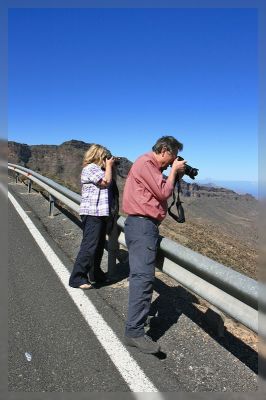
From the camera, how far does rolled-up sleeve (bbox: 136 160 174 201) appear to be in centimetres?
432

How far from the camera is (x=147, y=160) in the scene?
442 cm

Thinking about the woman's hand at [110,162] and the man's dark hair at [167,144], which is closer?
the man's dark hair at [167,144]

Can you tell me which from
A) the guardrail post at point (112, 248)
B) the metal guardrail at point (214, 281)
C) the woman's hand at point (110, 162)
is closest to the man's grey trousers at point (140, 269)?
the metal guardrail at point (214, 281)

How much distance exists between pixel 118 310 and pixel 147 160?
1.65 meters

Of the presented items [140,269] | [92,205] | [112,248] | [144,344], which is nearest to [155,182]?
[140,269]

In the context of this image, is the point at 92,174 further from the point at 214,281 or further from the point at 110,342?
the point at 214,281

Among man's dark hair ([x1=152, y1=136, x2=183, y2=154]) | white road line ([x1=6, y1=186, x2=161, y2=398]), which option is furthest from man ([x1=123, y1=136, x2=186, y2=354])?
white road line ([x1=6, y1=186, x2=161, y2=398])

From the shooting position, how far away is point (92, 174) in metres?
5.80

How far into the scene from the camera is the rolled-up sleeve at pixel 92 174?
18.9 feet

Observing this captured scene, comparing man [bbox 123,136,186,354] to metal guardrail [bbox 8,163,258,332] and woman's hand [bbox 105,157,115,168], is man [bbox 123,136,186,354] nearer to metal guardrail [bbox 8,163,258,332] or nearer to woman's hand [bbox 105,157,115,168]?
metal guardrail [bbox 8,163,258,332]

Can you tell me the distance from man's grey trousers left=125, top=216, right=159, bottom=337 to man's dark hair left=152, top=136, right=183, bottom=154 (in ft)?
2.09

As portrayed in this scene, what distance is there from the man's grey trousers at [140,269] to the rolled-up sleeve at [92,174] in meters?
1.33

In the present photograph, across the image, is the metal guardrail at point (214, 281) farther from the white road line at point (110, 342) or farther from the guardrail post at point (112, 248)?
the guardrail post at point (112, 248)

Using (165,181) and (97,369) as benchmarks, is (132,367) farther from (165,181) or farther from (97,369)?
(165,181)
